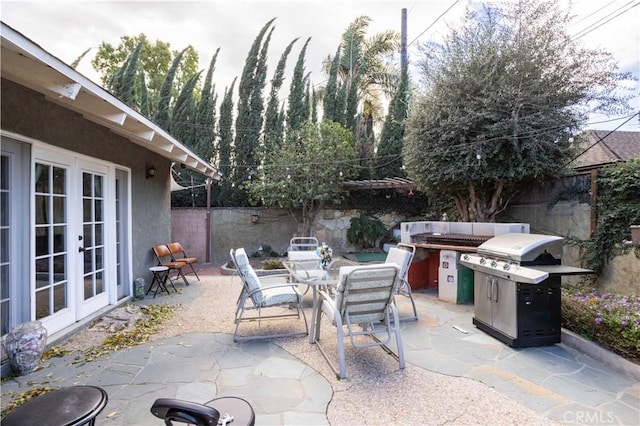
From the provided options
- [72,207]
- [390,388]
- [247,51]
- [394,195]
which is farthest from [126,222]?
[247,51]

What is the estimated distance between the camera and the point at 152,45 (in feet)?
60.7

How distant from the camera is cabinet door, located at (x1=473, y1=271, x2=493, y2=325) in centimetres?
409

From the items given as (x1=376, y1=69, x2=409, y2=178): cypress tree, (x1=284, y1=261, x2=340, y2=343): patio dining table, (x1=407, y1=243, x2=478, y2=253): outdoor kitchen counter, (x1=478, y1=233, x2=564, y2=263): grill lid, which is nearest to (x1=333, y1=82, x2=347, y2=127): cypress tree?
(x1=376, y1=69, x2=409, y2=178): cypress tree

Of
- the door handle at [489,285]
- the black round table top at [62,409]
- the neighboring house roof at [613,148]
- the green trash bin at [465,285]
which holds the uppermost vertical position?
the neighboring house roof at [613,148]

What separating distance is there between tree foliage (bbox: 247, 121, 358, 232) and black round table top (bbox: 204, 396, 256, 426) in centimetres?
861

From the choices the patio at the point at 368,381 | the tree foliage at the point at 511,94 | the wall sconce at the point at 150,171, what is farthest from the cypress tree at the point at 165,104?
the patio at the point at 368,381

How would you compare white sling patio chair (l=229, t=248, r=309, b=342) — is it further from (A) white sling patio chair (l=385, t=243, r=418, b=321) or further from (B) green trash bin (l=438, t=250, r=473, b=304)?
(B) green trash bin (l=438, t=250, r=473, b=304)

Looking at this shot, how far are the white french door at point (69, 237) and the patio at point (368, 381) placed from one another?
0.92 meters

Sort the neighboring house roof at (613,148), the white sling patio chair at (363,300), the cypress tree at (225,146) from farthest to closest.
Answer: the cypress tree at (225,146) < the neighboring house roof at (613,148) < the white sling patio chair at (363,300)

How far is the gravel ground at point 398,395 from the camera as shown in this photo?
2.42m

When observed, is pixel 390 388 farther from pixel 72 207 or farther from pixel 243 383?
pixel 72 207

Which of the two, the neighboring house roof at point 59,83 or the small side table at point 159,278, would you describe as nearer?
the neighboring house roof at point 59,83

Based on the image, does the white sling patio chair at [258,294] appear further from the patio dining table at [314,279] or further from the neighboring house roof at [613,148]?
the neighboring house roof at [613,148]

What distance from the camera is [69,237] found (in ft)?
13.4
